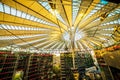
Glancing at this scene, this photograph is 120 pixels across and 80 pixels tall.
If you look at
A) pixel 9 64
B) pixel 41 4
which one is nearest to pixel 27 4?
pixel 41 4

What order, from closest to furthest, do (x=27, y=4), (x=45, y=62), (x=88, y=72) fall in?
(x=27, y=4)
(x=45, y=62)
(x=88, y=72)

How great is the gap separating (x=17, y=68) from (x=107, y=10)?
390 inches

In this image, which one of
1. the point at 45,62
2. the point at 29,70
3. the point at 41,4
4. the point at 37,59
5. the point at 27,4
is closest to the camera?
the point at 27,4

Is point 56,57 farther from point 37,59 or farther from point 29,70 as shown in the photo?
point 29,70

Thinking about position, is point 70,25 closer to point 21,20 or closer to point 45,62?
point 21,20

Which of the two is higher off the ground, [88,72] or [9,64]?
[9,64]

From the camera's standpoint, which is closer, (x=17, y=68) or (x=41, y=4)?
(x=41, y=4)

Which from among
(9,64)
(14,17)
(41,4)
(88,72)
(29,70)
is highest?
(41,4)

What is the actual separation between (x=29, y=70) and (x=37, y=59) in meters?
1.98

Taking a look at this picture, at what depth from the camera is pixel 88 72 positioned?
14922 mm

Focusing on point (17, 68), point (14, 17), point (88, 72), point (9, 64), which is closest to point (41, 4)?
point (14, 17)

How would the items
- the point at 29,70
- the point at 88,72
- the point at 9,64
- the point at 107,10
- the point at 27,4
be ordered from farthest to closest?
the point at 88,72, the point at 29,70, the point at 9,64, the point at 107,10, the point at 27,4

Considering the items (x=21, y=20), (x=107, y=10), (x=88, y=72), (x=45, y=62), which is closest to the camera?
(x=107, y=10)

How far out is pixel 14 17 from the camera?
20.7 feet
